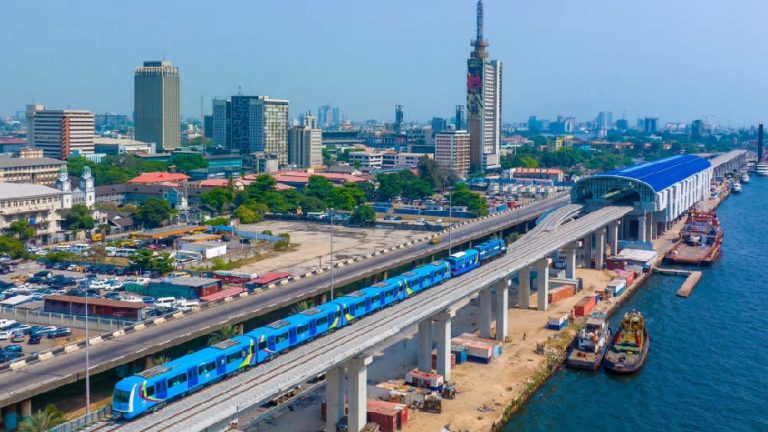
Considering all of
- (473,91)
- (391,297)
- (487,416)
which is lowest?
(487,416)

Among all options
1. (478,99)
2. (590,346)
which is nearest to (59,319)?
(590,346)

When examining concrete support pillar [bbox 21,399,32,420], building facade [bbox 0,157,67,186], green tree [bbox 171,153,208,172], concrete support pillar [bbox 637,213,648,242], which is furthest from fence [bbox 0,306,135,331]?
green tree [bbox 171,153,208,172]

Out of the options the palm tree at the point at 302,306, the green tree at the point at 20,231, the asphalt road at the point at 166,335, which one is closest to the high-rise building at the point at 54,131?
the green tree at the point at 20,231

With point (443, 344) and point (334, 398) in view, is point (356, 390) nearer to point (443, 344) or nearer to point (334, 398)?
point (334, 398)

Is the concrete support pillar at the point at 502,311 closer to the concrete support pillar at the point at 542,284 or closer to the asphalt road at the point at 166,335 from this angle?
the concrete support pillar at the point at 542,284

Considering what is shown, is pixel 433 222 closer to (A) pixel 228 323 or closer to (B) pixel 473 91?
(A) pixel 228 323

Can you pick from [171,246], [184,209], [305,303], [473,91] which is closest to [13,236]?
[171,246]

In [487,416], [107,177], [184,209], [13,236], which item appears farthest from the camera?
[107,177]
